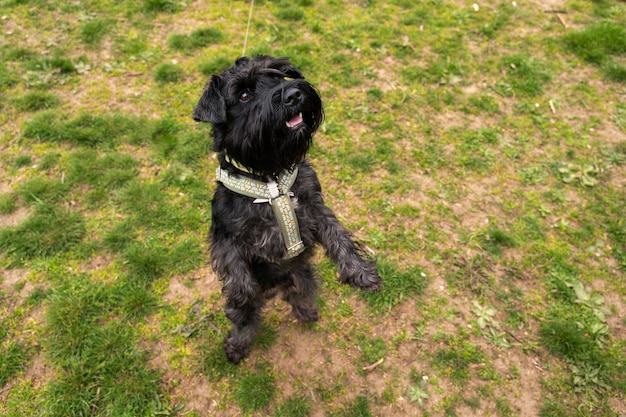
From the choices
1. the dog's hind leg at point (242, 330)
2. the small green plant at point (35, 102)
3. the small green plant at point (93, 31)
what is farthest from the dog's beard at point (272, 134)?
the small green plant at point (93, 31)

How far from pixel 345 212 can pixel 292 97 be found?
2725mm

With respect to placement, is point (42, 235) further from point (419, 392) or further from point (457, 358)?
point (457, 358)

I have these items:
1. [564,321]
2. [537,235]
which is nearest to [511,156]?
[537,235]

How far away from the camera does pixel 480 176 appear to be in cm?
576

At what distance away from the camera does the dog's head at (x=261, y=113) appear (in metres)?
2.84

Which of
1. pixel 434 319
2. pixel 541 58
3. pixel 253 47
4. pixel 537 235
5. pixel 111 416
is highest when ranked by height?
pixel 541 58

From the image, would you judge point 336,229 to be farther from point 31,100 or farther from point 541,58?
point 541,58

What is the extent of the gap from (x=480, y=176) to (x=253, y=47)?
458cm

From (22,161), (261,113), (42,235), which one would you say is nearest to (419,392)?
(261,113)

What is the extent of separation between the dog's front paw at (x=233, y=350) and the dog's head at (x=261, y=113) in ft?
6.19

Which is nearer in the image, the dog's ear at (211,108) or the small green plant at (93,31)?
the dog's ear at (211,108)

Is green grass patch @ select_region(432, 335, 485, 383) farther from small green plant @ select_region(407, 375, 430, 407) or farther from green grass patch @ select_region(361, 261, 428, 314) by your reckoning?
green grass patch @ select_region(361, 261, 428, 314)

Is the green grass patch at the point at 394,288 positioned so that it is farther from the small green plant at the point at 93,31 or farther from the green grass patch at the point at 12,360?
the small green plant at the point at 93,31

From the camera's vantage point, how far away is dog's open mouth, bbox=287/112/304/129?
292cm
